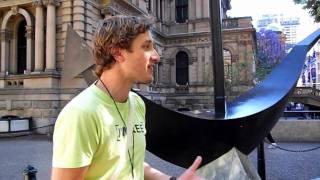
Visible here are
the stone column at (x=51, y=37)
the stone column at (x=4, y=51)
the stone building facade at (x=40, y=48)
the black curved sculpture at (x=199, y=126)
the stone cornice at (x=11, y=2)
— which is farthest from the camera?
the stone column at (x=4, y=51)

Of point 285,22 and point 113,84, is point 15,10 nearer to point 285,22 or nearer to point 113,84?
point 113,84

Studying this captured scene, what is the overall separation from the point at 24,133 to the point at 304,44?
42.7 ft

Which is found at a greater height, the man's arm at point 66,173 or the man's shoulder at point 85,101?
the man's shoulder at point 85,101

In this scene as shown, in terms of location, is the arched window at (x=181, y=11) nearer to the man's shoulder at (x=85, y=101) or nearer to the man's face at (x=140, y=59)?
the man's face at (x=140, y=59)

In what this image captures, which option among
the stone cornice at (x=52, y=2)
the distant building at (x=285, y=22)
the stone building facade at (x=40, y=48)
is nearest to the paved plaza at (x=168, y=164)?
the stone building facade at (x=40, y=48)

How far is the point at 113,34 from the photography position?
A: 163 cm

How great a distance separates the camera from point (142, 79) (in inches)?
67.2

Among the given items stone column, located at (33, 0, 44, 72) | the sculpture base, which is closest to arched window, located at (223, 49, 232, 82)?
stone column, located at (33, 0, 44, 72)

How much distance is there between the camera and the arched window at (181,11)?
33750 mm

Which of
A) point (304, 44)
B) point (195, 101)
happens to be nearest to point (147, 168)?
point (304, 44)

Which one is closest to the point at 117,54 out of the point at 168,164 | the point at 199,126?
the point at 199,126

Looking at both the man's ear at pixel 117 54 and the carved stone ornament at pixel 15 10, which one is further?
the carved stone ornament at pixel 15 10

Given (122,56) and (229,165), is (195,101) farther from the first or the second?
(122,56)

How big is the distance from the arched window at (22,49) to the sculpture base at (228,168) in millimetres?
17061
